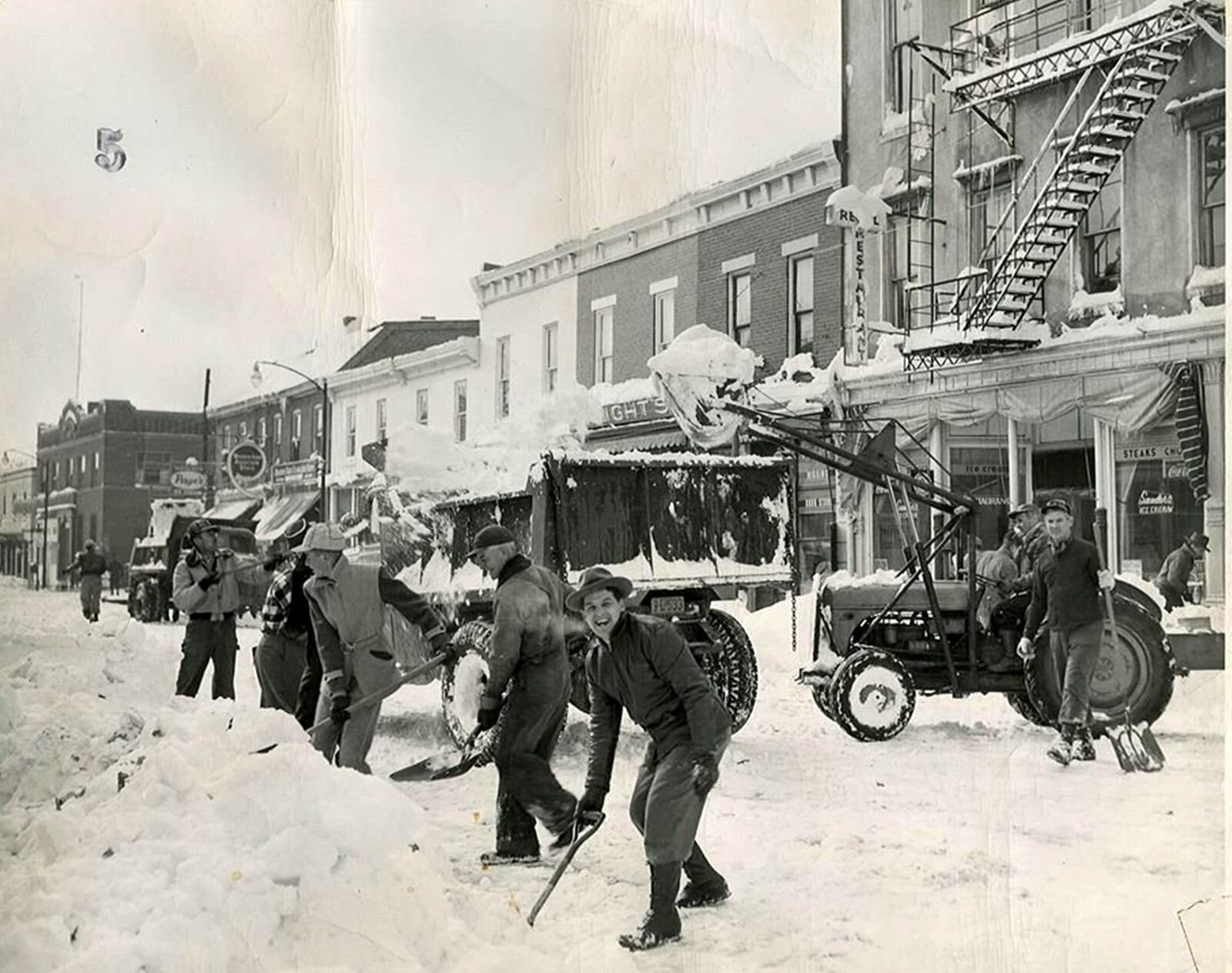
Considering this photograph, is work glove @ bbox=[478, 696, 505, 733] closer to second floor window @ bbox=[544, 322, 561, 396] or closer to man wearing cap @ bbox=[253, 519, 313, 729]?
man wearing cap @ bbox=[253, 519, 313, 729]

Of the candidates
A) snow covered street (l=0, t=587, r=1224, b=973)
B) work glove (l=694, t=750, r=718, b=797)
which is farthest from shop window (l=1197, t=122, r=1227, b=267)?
work glove (l=694, t=750, r=718, b=797)

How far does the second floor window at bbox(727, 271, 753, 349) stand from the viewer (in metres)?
3.99

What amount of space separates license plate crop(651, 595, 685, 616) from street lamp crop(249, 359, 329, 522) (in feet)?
4.07

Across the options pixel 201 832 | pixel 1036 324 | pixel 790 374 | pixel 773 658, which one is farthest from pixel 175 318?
pixel 1036 324

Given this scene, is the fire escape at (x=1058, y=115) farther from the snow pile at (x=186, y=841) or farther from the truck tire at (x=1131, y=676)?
the snow pile at (x=186, y=841)

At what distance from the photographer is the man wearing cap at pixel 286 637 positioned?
3.83 m

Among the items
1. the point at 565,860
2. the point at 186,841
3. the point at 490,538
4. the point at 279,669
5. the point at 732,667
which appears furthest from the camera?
the point at 732,667

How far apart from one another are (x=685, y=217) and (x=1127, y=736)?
225 centimetres

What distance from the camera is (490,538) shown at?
395 centimetres

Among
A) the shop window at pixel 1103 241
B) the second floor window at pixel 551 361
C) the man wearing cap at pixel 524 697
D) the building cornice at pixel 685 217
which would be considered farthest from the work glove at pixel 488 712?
the shop window at pixel 1103 241

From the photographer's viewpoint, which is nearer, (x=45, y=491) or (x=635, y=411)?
(x=45, y=491)

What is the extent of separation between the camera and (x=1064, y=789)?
12.7ft

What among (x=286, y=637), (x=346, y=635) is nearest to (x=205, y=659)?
(x=286, y=637)

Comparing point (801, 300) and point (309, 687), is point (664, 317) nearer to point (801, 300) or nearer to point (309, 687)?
point (801, 300)
